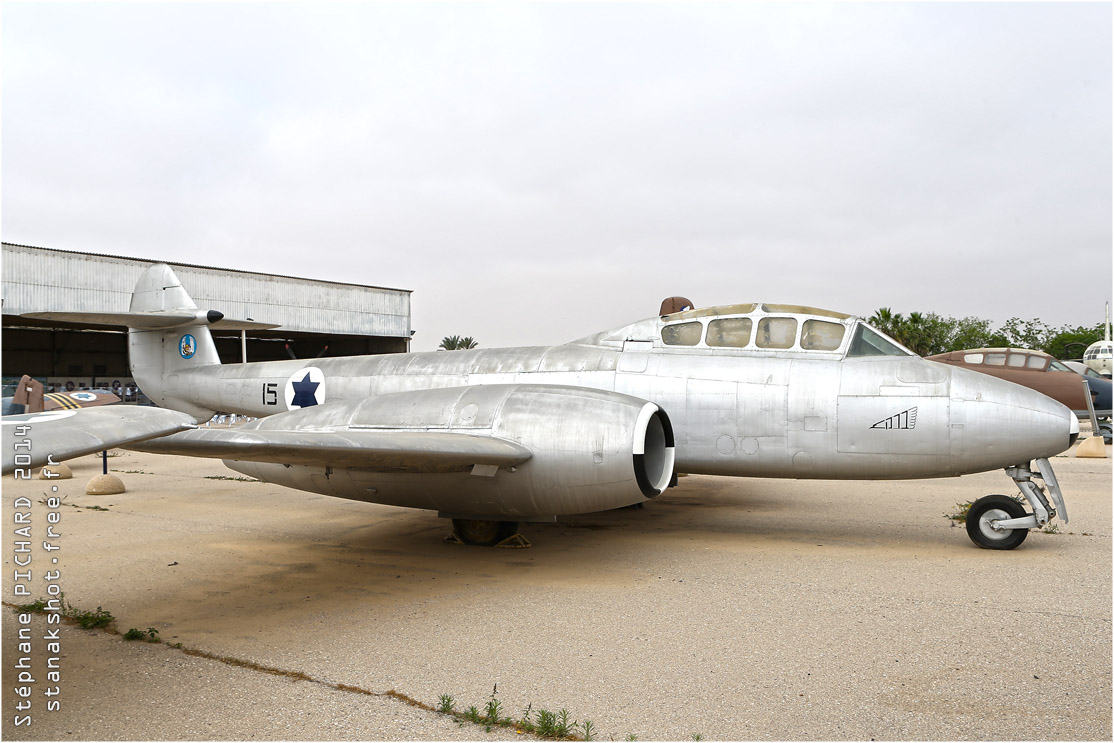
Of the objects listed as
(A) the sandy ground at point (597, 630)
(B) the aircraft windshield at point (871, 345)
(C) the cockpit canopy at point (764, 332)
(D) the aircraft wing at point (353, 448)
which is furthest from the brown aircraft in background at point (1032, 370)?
(D) the aircraft wing at point (353, 448)

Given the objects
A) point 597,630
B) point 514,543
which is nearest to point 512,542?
point 514,543

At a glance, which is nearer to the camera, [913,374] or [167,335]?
[913,374]

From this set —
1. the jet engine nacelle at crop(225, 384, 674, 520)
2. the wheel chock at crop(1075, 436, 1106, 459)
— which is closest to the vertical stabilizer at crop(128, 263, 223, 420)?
the jet engine nacelle at crop(225, 384, 674, 520)

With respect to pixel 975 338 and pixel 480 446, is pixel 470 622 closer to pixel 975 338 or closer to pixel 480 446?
pixel 480 446

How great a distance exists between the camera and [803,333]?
23.1 ft

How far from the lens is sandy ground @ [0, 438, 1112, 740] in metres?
3.37

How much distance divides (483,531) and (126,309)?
24182 millimetres

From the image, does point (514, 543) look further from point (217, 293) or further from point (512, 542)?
point (217, 293)

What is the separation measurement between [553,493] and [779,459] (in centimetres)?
231

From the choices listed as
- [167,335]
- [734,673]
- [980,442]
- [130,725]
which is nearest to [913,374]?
Result: [980,442]

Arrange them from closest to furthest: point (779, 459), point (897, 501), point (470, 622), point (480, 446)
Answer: point (470, 622), point (480, 446), point (779, 459), point (897, 501)

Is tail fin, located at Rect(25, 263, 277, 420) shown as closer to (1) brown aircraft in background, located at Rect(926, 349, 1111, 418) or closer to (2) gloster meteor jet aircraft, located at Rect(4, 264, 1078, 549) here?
(2) gloster meteor jet aircraft, located at Rect(4, 264, 1078, 549)

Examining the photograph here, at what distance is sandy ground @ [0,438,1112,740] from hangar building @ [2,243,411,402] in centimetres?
1302

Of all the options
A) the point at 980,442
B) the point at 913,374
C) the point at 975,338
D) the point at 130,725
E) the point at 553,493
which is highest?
the point at 975,338
